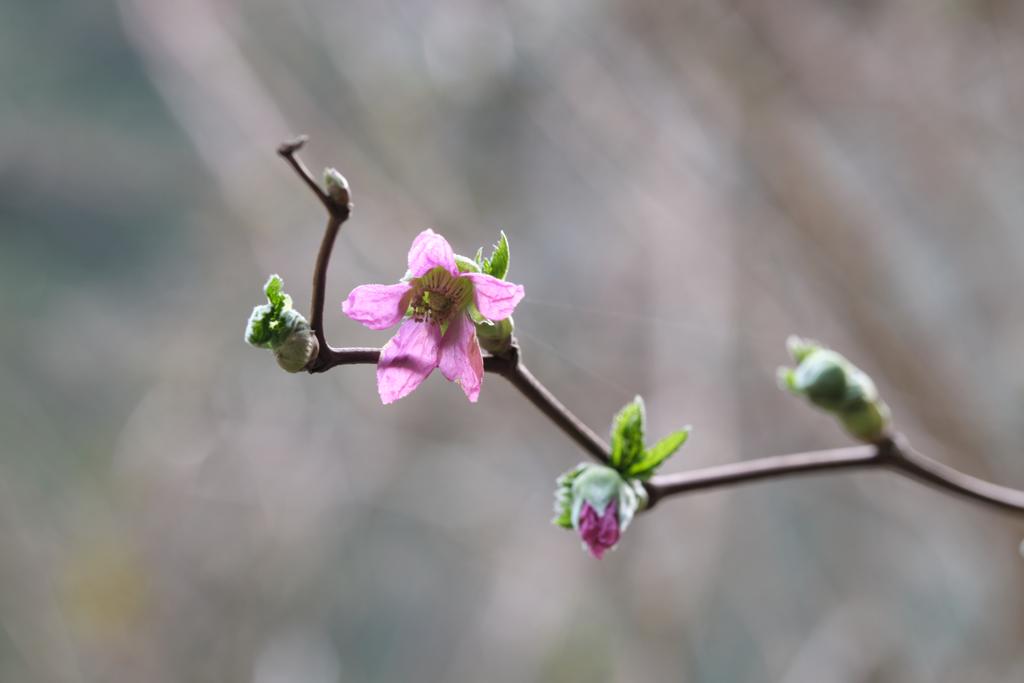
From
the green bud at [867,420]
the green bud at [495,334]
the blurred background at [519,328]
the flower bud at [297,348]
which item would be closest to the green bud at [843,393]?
the green bud at [867,420]

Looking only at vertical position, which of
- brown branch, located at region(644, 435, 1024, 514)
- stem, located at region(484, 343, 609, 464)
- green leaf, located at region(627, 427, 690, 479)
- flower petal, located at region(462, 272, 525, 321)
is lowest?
stem, located at region(484, 343, 609, 464)

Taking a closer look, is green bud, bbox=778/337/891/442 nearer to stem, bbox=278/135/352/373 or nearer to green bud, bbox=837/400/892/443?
green bud, bbox=837/400/892/443

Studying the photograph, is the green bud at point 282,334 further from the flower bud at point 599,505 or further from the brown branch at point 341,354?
the flower bud at point 599,505

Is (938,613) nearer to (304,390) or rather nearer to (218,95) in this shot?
→ (304,390)

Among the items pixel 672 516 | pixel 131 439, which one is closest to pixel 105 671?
pixel 131 439

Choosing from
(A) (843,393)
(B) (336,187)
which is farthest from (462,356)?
(A) (843,393)

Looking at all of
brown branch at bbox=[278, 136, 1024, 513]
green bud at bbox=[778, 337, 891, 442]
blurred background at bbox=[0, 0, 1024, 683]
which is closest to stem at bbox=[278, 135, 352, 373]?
brown branch at bbox=[278, 136, 1024, 513]

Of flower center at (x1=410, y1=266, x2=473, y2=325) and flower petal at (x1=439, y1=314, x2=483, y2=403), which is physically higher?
flower center at (x1=410, y1=266, x2=473, y2=325)
